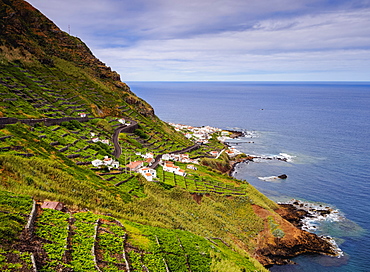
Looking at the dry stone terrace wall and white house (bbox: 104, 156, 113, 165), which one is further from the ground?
the dry stone terrace wall

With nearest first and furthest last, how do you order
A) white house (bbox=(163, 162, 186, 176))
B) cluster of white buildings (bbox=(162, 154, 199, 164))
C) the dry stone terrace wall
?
the dry stone terrace wall, white house (bbox=(163, 162, 186, 176)), cluster of white buildings (bbox=(162, 154, 199, 164))

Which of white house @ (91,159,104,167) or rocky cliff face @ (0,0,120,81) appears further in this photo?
rocky cliff face @ (0,0,120,81)

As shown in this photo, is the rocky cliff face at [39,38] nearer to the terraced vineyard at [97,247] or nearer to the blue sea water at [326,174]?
the blue sea water at [326,174]

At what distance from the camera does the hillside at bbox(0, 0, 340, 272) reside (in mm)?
18703

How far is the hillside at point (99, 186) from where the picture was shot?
61.4ft

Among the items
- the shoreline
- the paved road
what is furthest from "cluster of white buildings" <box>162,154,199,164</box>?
the shoreline

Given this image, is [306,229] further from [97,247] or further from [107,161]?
[97,247]

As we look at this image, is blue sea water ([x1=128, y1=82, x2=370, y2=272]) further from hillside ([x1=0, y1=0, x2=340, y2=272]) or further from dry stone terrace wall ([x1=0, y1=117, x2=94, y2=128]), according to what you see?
dry stone terrace wall ([x1=0, y1=117, x2=94, y2=128])

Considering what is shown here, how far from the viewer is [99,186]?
4022cm

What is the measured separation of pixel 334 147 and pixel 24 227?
460ft

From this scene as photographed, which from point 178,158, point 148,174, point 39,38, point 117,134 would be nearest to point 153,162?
point 178,158

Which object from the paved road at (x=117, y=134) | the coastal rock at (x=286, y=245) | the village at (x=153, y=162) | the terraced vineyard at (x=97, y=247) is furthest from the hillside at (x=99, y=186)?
the village at (x=153, y=162)

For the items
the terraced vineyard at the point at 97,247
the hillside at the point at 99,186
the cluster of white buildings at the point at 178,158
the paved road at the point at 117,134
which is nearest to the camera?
the terraced vineyard at the point at 97,247

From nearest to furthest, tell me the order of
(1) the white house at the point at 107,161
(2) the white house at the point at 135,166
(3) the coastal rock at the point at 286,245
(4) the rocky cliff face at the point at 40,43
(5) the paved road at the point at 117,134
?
(3) the coastal rock at the point at 286,245 → (1) the white house at the point at 107,161 → (2) the white house at the point at 135,166 → (5) the paved road at the point at 117,134 → (4) the rocky cliff face at the point at 40,43
